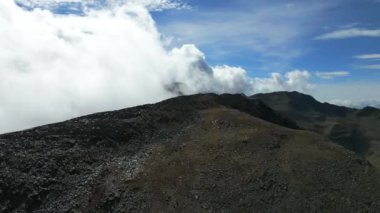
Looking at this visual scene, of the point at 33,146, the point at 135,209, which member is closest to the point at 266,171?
the point at 135,209

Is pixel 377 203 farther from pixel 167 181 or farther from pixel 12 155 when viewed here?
pixel 12 155

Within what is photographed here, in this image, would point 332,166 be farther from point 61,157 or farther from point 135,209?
point 61,157

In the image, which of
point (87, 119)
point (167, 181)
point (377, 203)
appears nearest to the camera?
point (377, 203)

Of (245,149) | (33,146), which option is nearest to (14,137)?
(33,146)

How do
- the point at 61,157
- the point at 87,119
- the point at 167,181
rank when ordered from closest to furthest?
1. the point at 167,181
2. the point at 61,157
3. the point at 87,119

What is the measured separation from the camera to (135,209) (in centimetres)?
5322

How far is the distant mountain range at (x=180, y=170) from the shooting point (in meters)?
53.5

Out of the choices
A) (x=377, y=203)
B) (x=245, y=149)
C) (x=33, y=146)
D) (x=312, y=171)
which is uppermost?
(x=33, y=146)

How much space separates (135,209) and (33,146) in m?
19.1

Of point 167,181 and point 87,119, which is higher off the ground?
point 87,119

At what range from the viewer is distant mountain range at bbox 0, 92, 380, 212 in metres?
53.5

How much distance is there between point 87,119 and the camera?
2894 inches

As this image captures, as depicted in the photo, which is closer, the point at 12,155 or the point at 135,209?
the point at 135,209

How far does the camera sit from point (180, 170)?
196 feet
